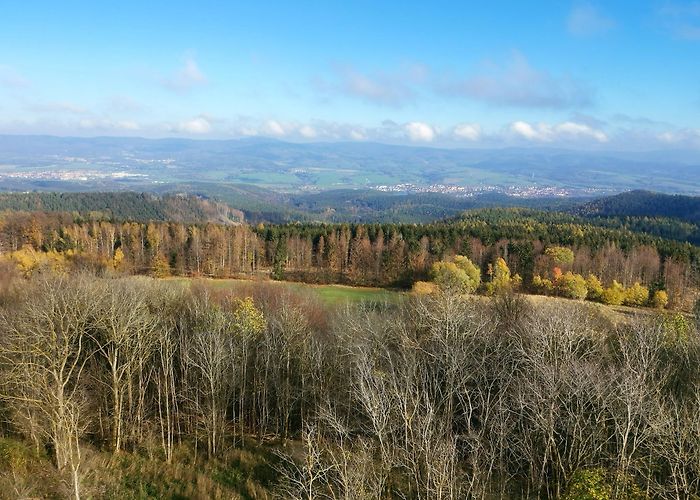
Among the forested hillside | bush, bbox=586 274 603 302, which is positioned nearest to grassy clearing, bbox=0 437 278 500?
bush, bbox=586 274 603 302

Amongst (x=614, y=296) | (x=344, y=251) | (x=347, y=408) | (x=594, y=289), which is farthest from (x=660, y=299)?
(x=347, y=408)

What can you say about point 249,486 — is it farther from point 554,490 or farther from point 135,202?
point 135,202

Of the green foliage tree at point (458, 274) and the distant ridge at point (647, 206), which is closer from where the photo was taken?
the green foliage tree at point (458, 274)

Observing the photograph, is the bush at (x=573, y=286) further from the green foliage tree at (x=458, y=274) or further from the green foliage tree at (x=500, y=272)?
the green foliage tree at (x=458, y=274)

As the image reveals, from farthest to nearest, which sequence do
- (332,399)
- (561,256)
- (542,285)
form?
(561,256) < (542,285) < (332,399)

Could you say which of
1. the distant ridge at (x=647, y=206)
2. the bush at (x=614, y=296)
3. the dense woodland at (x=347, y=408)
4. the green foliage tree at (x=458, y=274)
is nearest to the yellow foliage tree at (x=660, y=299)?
the bush at (x=614, y=296)

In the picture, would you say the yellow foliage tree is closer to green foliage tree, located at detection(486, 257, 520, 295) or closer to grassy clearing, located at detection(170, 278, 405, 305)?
green foliage tree, located at detection(486, 257, 520, 295)

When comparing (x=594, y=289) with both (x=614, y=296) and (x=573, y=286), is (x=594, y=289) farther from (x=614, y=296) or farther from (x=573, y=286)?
(x=573, y=286)
